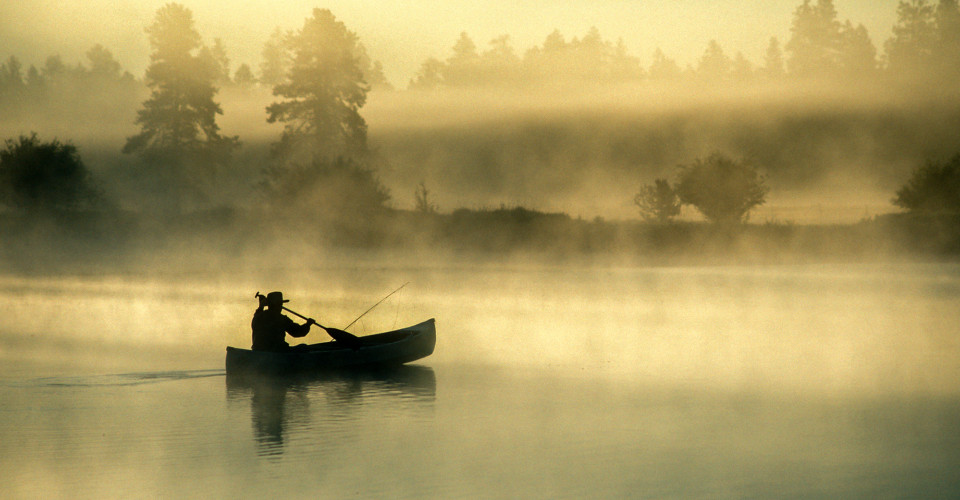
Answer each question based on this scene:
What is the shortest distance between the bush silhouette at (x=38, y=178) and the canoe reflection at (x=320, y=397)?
2021 inches

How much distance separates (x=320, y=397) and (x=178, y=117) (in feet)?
237

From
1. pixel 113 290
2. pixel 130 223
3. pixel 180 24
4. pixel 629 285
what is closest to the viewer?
pixel 113 290

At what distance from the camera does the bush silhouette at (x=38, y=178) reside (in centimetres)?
6788

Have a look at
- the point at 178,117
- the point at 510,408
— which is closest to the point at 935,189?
the point at 178,117

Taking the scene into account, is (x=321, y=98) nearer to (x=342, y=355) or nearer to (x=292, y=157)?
(x=292, y=157)

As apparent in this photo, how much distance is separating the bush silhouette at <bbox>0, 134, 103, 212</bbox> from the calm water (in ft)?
106

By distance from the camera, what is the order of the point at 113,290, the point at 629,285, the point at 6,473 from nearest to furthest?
the point at 6,473, the point at 113,290, the point at 629,285

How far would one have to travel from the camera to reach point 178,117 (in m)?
87.7

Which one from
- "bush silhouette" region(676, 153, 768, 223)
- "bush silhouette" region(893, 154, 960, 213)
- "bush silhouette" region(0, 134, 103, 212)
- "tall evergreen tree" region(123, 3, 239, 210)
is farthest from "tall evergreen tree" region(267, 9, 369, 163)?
"bush silhouette" region(893, 154, 960, 213)

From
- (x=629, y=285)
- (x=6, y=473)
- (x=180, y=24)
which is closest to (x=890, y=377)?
(x=6, y=473)

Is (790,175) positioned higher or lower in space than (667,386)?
higher

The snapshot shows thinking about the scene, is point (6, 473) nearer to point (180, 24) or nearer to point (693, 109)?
point (180, 24)

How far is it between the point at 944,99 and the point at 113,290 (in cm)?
11187

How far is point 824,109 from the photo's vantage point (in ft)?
440
